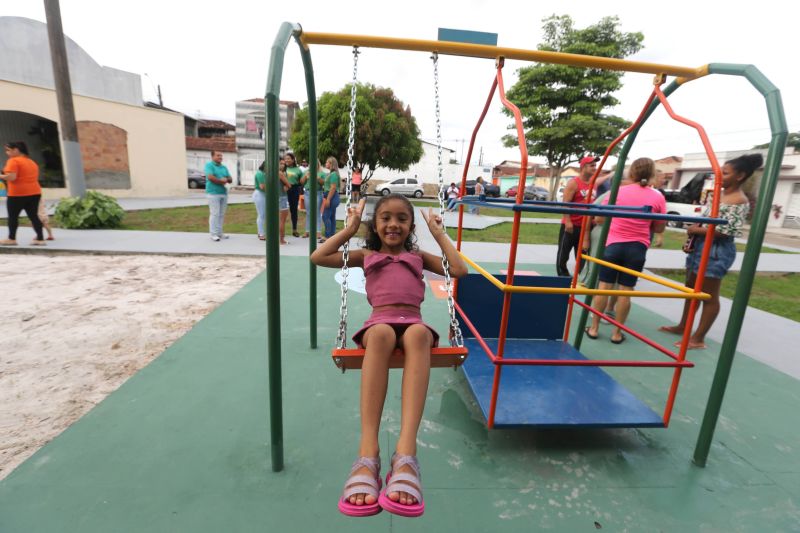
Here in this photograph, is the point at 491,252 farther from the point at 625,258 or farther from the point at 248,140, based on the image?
the point at 248,140

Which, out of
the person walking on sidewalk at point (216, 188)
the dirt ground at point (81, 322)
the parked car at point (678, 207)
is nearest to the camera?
the dirt ground at point (81, 322)

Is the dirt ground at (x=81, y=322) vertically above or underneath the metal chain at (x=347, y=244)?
underneath

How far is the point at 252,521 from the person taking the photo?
1587mm

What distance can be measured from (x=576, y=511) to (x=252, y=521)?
135 cm

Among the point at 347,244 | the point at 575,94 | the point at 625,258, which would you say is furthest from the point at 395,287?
the point at 575,94

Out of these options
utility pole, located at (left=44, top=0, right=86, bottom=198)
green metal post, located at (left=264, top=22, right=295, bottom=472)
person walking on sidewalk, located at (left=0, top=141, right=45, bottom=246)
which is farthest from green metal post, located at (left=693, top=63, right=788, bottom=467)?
utility pole, located at (left=44, top=0, right=86, bottom=198)

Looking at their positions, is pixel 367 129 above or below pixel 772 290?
above

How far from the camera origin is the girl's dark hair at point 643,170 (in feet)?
10.8

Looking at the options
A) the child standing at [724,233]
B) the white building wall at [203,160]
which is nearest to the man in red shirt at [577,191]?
the child standing at [724,233]

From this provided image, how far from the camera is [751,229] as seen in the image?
185cm

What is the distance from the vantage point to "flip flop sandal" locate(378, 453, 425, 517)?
1.32 metres

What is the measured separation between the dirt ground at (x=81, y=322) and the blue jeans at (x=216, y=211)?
44.6 inches

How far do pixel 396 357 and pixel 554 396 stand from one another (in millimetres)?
1061

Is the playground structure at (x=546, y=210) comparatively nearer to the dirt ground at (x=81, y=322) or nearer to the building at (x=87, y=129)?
the dirt ground at (x=81, y=322)
